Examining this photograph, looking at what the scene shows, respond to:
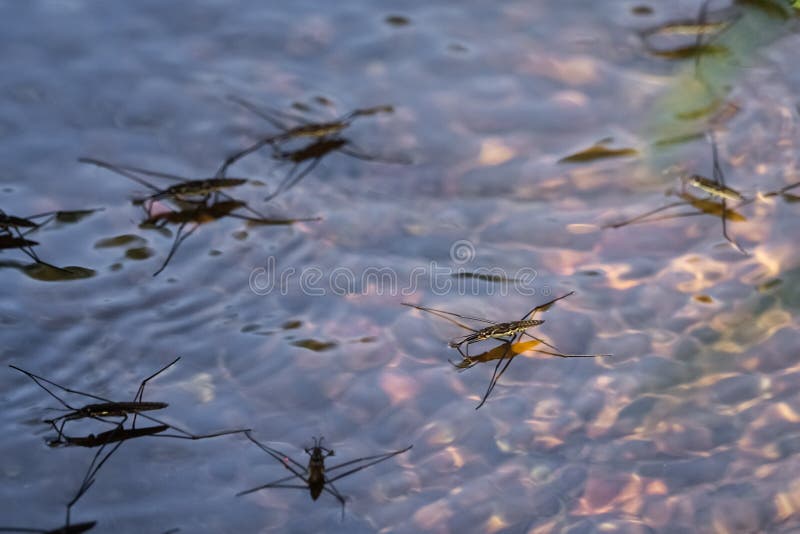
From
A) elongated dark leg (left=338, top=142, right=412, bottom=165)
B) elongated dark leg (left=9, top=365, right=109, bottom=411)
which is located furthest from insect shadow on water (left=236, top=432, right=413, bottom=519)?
elongated dark leg (left=338, top=142, right=412, bottom=165)

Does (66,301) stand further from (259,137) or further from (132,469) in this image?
(259,137)

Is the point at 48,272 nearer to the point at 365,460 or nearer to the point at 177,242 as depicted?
the point at 177,242

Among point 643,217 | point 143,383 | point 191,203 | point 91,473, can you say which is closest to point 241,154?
point 191,203

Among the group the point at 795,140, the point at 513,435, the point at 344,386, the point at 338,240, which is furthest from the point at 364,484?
the point at 795,140

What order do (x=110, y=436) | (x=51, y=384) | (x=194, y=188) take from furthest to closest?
(x=194, y=188)
(x=51, y=384)
(x=110, y=436)

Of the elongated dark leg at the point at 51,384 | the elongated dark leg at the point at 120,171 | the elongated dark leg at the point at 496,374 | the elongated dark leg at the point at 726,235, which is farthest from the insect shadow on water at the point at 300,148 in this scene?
the elongated dark leg at the point at 726,235

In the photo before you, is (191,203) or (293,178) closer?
(191,203)

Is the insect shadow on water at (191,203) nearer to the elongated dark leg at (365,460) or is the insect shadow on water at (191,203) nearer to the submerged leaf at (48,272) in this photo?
the submerged leaf at (48,272)

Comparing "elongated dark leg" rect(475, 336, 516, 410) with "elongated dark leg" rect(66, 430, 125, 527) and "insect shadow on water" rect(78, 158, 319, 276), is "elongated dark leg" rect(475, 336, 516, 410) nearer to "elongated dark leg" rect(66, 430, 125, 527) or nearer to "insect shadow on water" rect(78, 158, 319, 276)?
"insect shadow on water" rect(78, 158, 319, 276)
